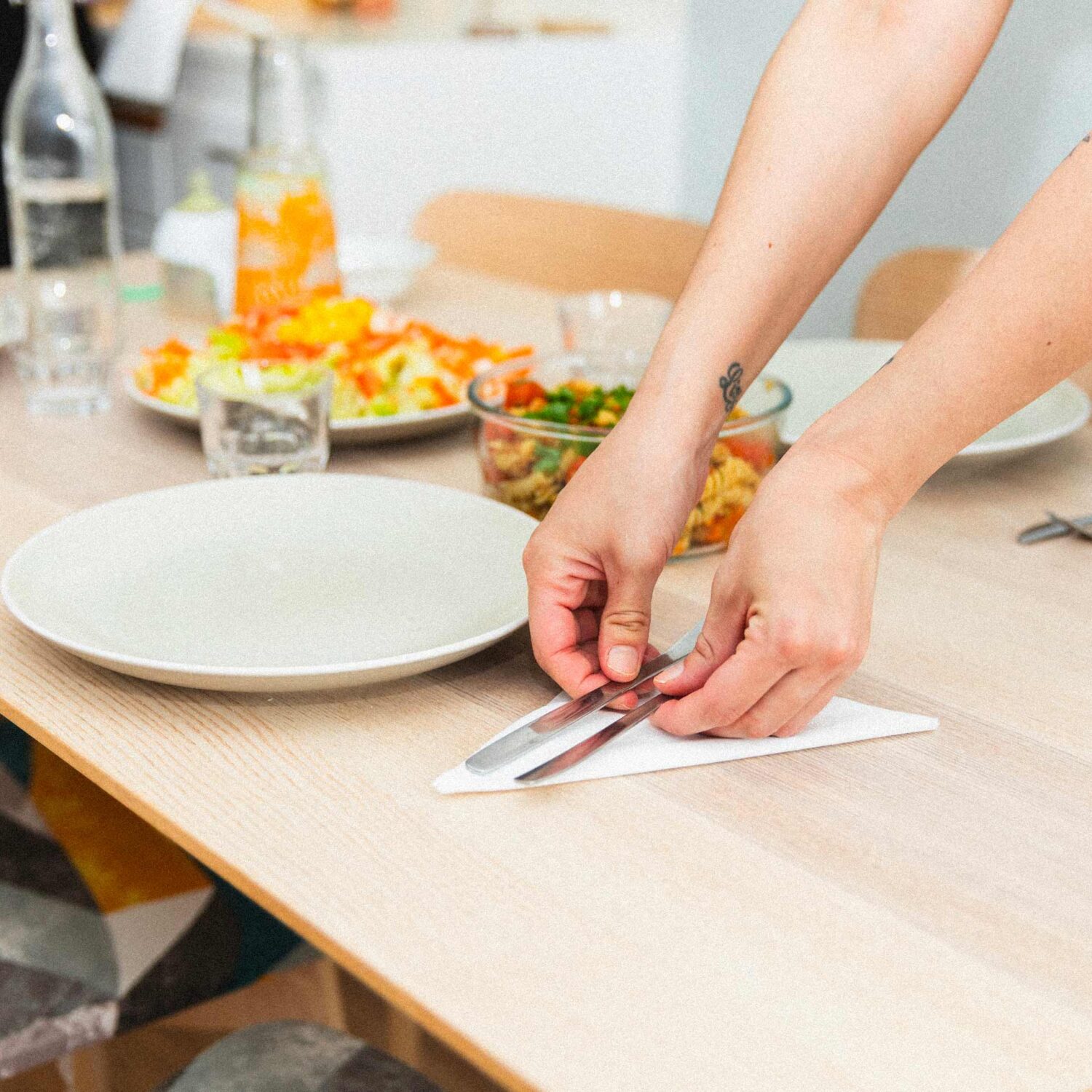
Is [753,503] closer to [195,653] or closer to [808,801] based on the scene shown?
[808,801]

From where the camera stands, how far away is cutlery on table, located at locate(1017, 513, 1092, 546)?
38.1 inches

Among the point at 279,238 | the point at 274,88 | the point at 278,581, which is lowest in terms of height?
the point at 278,581

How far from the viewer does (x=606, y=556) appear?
738mm

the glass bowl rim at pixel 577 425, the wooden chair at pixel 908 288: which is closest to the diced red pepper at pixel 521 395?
the glass bowl rim at pixel 577 425

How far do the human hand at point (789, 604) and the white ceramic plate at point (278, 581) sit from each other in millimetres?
129

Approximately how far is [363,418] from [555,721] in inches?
20.1

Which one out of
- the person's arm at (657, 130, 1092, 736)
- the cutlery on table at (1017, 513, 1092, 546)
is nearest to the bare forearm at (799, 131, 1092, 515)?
the person's arm at (657, 130, 1092, 736)

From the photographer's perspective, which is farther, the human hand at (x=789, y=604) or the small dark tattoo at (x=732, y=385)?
the small dark tattoo at (x=732, y=385)

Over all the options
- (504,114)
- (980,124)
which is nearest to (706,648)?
(980,124)

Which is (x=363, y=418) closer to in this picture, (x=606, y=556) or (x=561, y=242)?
(x=606, y=556)

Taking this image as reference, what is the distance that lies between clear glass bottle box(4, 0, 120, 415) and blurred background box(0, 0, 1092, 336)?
146 centimetres

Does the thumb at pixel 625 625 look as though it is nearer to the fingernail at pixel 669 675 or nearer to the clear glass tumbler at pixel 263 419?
the fingernail at pixel 669 675

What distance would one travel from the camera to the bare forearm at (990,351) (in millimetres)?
657

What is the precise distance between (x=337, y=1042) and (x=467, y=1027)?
38 cm
